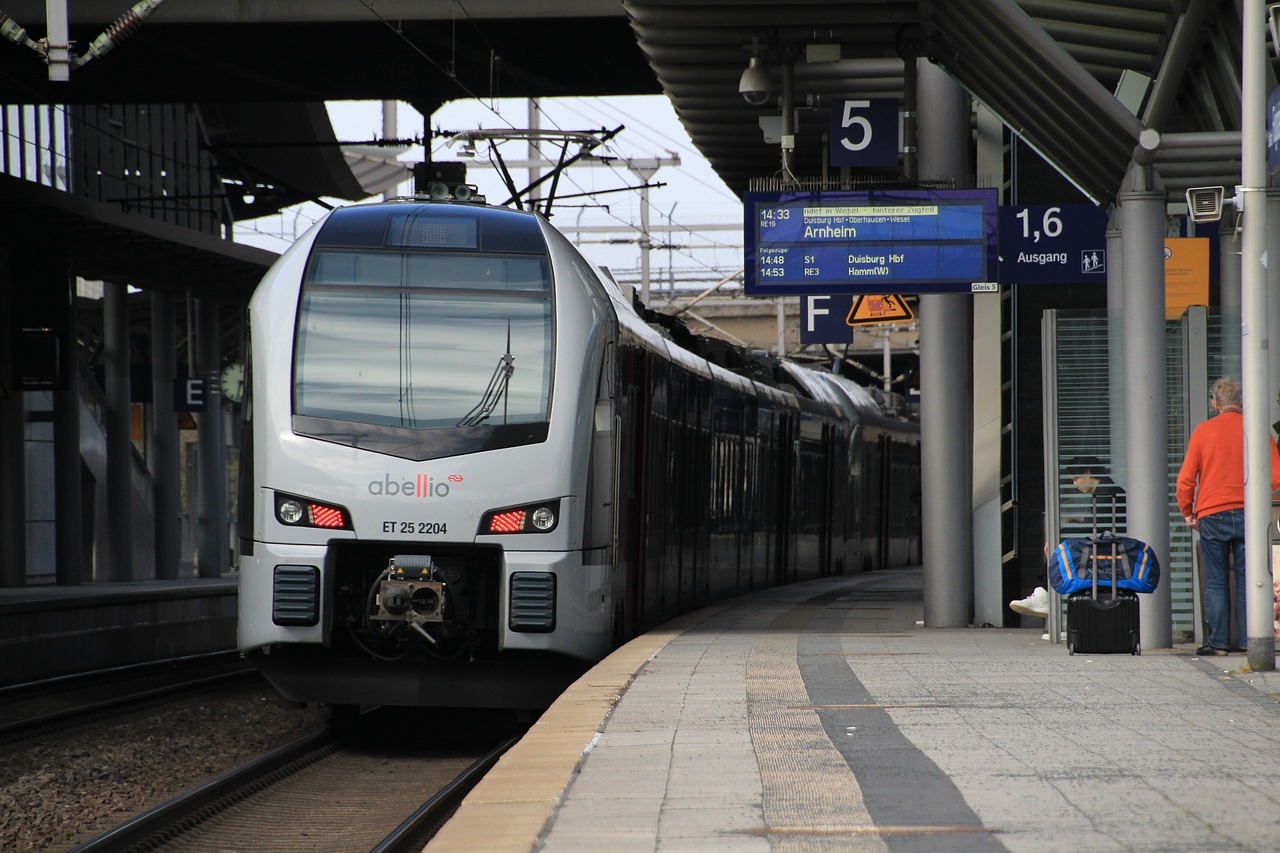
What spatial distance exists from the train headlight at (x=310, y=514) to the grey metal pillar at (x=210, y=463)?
78.3 feet

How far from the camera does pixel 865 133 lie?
14.4 metres

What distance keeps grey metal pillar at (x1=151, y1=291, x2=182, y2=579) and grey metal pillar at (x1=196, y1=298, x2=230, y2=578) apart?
890mm

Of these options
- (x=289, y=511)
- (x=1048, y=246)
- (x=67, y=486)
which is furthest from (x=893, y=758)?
(x=67, y=486)

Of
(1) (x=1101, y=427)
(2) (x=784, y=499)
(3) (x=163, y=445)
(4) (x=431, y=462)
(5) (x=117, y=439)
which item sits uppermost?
(5) (x=117, y=439)

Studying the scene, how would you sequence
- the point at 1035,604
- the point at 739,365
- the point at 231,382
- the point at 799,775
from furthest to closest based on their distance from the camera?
the point at 231,382
the point at 739,365
the point at 1035,604
the point at 799,775

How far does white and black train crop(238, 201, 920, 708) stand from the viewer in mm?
10477

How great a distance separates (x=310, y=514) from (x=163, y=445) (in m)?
23.5

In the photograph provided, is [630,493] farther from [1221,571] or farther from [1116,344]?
[1221,571]

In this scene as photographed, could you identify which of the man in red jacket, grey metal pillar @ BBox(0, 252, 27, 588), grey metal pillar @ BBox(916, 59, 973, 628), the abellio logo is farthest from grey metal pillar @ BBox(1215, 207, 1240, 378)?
grey metal pillar @ BBox(0, 252, 27, 588)

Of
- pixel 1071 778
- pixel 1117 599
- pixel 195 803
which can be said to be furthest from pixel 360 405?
pixel 1071 778

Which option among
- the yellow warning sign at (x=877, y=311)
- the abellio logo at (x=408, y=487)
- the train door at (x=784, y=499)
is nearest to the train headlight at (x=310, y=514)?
the abellio logo at (x=408, y=487)

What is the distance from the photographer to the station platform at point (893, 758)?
5301 mm

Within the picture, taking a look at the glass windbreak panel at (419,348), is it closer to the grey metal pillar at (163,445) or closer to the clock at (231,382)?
the grey metal pillar at (163,445)

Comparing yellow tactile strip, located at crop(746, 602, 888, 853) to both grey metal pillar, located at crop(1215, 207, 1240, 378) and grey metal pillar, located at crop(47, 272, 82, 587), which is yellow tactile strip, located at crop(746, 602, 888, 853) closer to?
grey metal pillar, located at crop(1215, 207, 1240, 378)
